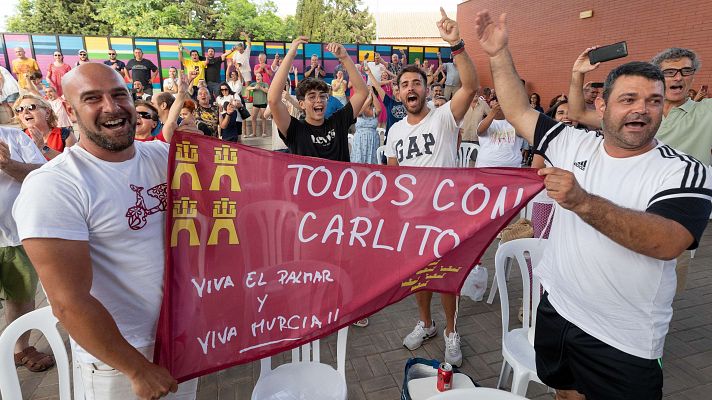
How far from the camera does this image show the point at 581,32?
44.1 ft

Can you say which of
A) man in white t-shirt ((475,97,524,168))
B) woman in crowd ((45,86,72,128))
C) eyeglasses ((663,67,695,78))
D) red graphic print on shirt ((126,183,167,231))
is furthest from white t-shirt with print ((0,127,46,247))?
woman in crowd ((45,86,72,128))

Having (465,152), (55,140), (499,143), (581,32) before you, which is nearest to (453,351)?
(499,143)

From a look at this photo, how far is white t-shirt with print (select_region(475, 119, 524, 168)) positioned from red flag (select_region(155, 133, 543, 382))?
316 centimetres

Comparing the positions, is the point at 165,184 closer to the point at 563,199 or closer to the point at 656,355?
the point at 563,199

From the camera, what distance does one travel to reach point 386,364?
11.1 ft

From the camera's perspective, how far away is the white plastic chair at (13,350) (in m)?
1.79

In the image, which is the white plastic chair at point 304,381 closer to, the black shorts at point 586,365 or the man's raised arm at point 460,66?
the black shorts at point 586,365

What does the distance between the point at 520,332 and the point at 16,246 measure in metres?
4.00

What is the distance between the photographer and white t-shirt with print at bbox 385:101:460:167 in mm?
3469

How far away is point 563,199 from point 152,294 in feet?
6.20

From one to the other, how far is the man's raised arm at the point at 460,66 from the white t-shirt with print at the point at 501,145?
1.79m

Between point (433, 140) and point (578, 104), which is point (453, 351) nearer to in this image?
point (433, 140)

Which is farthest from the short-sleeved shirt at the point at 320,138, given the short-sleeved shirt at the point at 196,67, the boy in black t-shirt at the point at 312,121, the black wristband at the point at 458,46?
the short-sleeved shirt at the point at 196,67

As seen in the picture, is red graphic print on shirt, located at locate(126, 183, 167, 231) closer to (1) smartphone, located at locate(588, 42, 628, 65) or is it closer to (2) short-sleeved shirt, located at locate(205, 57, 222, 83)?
(1) smartphone, located at locate(588, 42, 628, 65)
